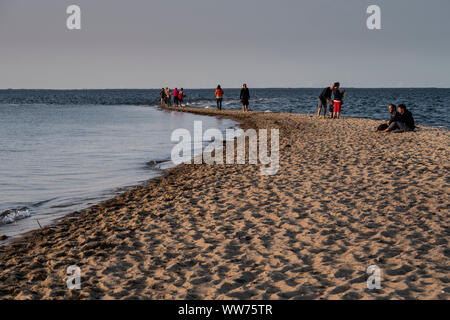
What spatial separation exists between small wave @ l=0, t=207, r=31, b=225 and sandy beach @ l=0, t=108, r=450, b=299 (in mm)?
992

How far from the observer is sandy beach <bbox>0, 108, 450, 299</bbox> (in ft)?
14.6

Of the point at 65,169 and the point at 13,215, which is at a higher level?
the point at 65,169

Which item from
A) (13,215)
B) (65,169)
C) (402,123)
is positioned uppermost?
(402,123)

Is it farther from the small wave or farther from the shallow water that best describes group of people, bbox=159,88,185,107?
the small wave

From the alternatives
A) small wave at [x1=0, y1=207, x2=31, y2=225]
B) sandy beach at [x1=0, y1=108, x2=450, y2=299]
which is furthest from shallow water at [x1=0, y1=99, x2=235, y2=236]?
sandy beach at [x1=0, y1=108, x2=450, y2=299]

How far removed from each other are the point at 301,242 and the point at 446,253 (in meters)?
1.94

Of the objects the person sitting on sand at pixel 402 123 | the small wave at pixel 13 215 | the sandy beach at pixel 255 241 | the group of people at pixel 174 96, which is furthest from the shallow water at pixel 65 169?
the group of people at pixel 174 96

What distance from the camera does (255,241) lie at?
5.73m

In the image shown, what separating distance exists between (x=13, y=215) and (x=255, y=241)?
16.7 ft

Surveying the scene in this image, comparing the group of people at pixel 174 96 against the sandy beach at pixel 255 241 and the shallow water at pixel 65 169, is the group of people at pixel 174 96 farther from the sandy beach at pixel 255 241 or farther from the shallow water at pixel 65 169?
the sandy beach at pixel 255 241

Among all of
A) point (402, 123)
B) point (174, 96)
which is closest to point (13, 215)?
point (402, 123)

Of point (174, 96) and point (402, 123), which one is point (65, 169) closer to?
point (402, 123)
